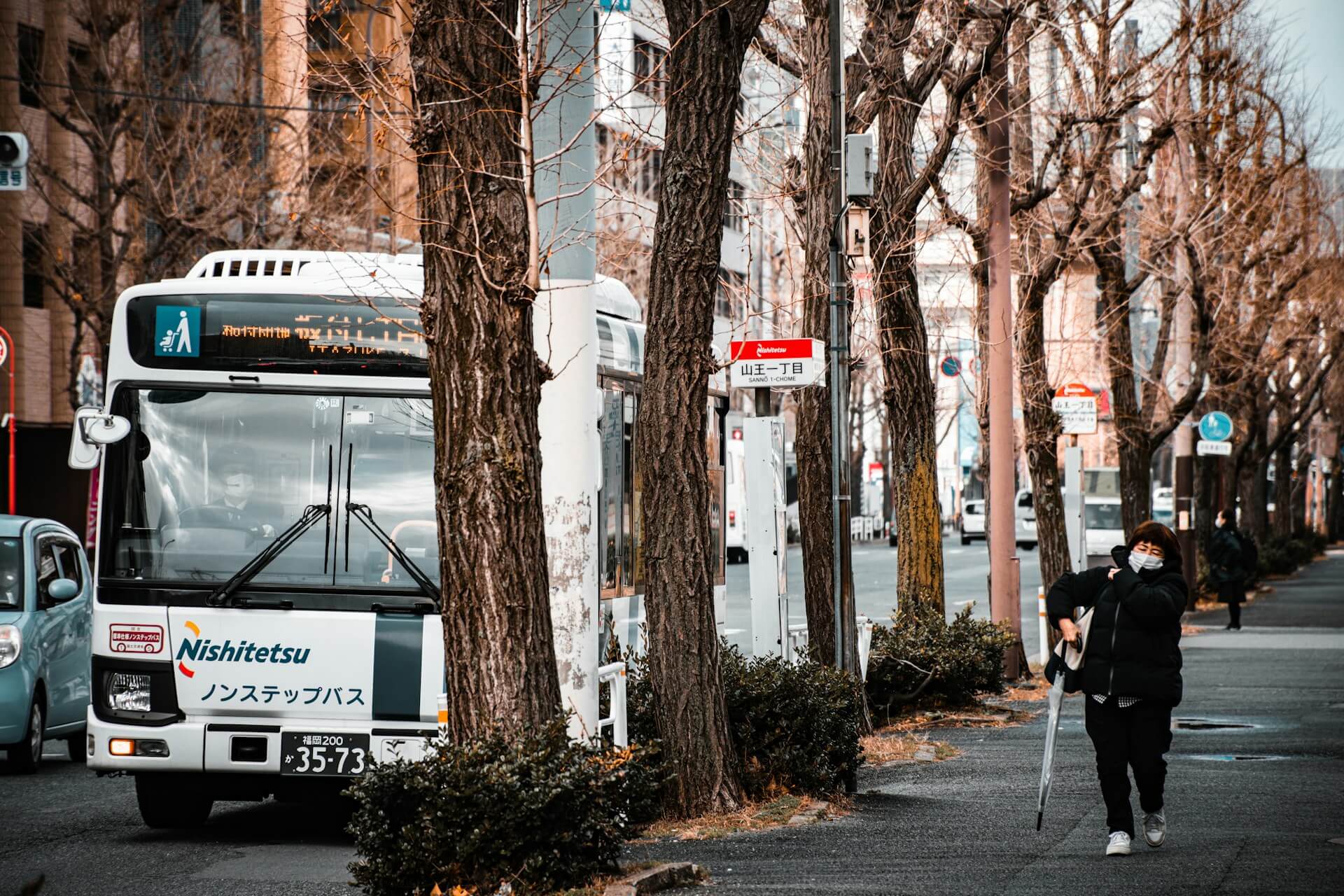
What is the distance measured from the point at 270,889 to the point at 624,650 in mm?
3067

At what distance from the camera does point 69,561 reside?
1498cm

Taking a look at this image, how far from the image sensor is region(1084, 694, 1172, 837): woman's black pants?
9094mm

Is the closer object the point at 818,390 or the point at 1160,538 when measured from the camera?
the point at 1160,538

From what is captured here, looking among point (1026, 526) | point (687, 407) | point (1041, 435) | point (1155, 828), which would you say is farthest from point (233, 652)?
point (1026, 526)

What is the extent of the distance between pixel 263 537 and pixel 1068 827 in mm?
4673

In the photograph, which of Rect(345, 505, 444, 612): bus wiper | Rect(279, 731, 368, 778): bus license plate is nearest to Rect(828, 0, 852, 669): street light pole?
Rect(345, 505, 444, 612): bus wiper

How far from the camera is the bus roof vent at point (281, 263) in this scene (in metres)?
10.5

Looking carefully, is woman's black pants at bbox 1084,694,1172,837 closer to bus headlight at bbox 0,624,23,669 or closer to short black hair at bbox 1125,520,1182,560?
short black hair at bbox 1125,520,1182,560

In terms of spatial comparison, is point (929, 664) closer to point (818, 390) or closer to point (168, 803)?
point (818, 390)

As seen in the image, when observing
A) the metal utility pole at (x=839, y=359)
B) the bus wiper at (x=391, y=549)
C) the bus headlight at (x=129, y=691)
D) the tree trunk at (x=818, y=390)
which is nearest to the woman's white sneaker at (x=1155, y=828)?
the metal utility pole at (x=839, y=359)

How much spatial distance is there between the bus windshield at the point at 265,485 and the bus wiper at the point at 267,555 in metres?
0.04

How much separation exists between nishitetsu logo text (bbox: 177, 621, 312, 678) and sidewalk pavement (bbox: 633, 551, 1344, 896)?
6.84ft

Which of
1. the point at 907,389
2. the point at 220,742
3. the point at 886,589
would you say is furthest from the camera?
the point at 886,589

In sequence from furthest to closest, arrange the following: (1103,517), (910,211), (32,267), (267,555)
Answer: (1103,517) → (32,267) → (910,211) → (267,555)
